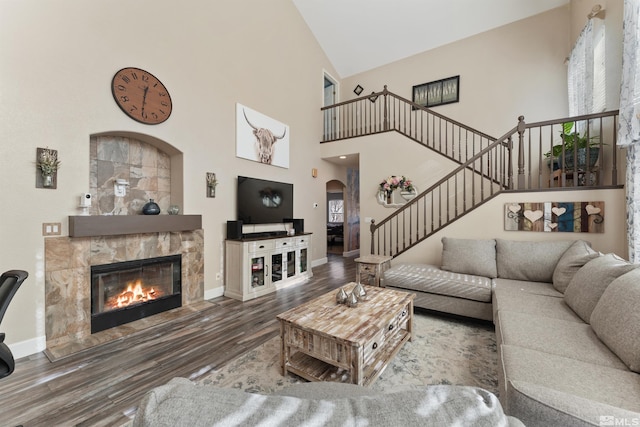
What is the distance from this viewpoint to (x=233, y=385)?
1.95 metres

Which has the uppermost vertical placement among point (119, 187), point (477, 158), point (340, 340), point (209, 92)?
point (209, 92)

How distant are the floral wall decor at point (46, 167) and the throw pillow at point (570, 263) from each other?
16.5 feet

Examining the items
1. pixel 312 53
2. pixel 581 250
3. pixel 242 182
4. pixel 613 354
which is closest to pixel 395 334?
pixel 613 354

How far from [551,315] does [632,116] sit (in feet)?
6.38

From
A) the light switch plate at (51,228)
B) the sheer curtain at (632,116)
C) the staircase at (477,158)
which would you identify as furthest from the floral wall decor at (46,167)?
the sheer curtain at (632,116)

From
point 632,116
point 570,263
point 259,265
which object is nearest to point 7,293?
point 259,265

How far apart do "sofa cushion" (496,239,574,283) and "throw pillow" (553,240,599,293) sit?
0.12 metres

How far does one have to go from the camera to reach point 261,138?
4684 millimetres

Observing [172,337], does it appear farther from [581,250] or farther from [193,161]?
[581,250]

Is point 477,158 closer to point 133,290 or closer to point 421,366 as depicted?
point 421,366

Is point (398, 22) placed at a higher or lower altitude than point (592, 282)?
higher

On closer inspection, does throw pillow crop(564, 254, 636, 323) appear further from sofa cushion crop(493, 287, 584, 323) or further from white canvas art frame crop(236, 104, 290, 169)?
white canvas art frame crop(236, 104, 290, 169)

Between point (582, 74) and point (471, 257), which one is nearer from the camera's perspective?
point (471, 257)

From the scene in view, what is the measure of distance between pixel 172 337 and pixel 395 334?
2.23 metres
